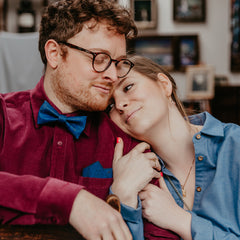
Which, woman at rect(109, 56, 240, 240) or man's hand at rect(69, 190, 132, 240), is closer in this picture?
man's hand at rect(69, 190, 132, 240)

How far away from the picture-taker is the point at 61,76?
1.42m

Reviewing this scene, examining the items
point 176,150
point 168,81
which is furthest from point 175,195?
point 168,81

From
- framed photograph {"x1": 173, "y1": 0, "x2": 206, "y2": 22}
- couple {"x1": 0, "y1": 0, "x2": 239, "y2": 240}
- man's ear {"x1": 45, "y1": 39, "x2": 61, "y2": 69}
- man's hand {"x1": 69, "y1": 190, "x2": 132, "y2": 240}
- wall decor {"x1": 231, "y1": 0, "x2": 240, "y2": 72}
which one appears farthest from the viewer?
framed photograph {"x1": 173, "y1": 0, "x2": 206, "y2": 22}

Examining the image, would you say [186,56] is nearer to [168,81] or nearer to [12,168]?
[168,81]

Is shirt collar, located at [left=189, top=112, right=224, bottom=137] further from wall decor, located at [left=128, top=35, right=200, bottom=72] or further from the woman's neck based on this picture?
wall decor, located at [left=128, top=35, right=200, bottom=72]

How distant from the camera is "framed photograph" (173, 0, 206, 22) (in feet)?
15.1

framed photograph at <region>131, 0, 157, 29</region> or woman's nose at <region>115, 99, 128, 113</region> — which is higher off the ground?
framed photograph at <region>131, 0, 157, 29</region>

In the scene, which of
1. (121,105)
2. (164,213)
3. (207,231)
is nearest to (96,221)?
(164,213)

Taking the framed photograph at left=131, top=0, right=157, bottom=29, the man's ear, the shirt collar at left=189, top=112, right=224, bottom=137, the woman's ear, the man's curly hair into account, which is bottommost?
the shirt collar at left=189, top=112, right=224, bottom=137

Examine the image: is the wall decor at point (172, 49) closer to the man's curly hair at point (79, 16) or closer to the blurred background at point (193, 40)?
the blurred background at point (193, 40)

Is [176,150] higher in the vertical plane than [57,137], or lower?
lower

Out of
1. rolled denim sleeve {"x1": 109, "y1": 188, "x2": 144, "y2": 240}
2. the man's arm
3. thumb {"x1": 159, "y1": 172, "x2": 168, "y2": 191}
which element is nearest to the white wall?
thumb {"x1": 159, "y1": 172, "x2": 168, "y2": 191}

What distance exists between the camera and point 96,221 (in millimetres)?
846

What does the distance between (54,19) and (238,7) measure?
12.0 ft
